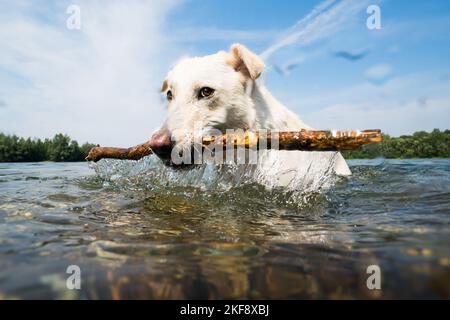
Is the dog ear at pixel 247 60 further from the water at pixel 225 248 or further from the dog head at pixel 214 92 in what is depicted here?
the water at pixel 225 248

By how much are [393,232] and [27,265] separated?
256cm

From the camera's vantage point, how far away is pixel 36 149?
7969 cm

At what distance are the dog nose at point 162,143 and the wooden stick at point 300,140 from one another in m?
0.10

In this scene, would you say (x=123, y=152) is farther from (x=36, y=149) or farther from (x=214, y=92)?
(x=36, y=149)

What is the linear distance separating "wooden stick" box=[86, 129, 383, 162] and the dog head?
49 cm

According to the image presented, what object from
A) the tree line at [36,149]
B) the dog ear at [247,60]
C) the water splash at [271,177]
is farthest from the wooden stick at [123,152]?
the tree line at [36,149]

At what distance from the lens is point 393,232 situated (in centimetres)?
251

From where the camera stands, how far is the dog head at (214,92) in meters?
4.62

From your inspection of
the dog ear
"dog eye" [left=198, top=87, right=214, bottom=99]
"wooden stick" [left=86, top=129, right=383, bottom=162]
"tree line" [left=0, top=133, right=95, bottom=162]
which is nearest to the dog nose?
"wooden stick" [left=86, top=129, right=383, bottom=162]

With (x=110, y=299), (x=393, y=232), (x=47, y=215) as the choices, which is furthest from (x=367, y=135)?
(x=47, y=215)

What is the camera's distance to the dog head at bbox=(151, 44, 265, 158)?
462 cm

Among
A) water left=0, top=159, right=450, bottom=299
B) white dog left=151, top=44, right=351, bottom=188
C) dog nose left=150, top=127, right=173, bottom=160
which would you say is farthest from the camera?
white dog left=151, top=44, right=351, bottom=188

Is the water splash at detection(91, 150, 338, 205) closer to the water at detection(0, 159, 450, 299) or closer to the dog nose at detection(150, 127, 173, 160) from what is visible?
the dog nose at detection(150, 127, 173, 160)
